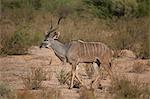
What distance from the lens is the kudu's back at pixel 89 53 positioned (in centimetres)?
1473

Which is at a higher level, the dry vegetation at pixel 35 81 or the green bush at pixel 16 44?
the green bush at pixel 16 44

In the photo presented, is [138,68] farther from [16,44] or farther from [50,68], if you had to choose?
[16,44]

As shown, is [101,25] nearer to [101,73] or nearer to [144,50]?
[144,50]

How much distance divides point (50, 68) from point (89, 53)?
384 cm

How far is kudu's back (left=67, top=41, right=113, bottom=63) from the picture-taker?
48.3ft

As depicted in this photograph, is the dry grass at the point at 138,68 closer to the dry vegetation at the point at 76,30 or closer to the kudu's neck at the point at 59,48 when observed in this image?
the dry vegetation at the point at 76,30

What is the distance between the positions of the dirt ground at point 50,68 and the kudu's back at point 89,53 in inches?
31.6

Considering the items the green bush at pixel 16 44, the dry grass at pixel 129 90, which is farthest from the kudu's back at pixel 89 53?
the green bush at pixel 16 44

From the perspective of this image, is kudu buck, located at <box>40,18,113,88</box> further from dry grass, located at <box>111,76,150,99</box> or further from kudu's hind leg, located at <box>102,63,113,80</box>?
dry grass, located at <box>111,76,150,99</box>

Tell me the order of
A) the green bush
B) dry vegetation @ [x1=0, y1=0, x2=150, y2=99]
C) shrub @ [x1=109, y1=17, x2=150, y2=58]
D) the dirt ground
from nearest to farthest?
dry vegetation @ [x1=0, y1=0, x2=150, y2=99] → the dirt ground → the green bush → shrub @ [x1=109, y1=17, x2=150, y2=58]

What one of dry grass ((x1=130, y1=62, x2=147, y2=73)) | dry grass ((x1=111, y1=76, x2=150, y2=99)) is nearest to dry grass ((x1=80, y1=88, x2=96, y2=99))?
dry grass ((x1=111, y1=76, x2=150, y2=99))

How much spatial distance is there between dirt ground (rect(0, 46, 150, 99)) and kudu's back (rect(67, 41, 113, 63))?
80 centimetres

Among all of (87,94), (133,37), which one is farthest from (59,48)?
(133,37)

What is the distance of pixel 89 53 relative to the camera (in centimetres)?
1477
